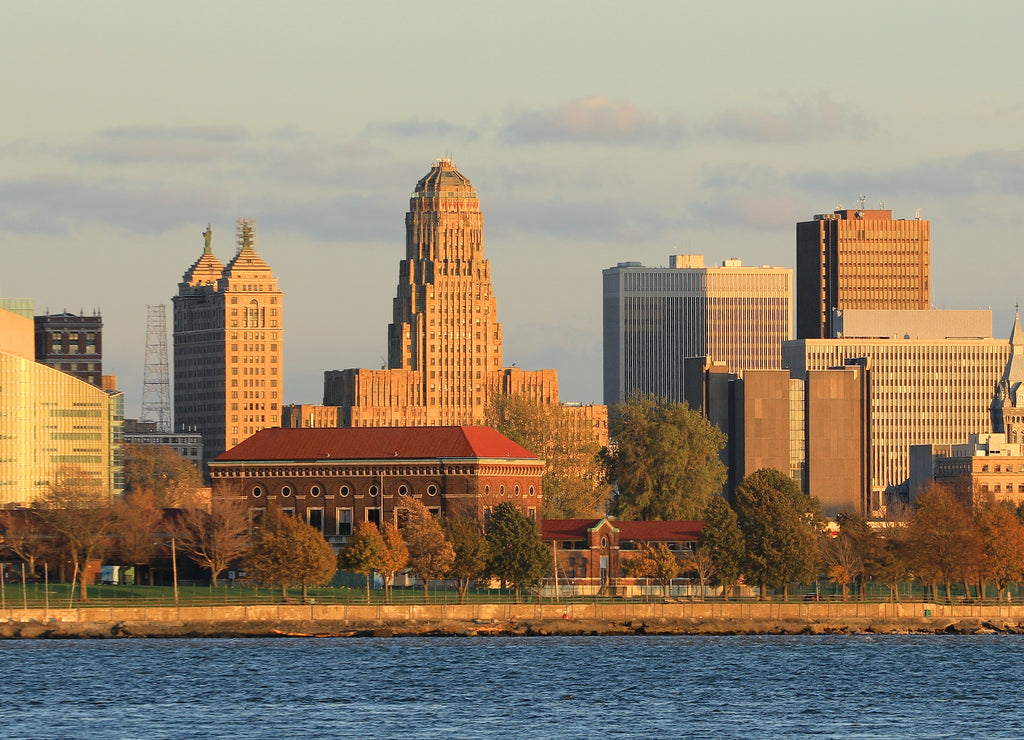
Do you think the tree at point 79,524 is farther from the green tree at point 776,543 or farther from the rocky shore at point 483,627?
the green tree at point 776,543

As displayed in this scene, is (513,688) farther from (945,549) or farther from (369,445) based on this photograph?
(369,445)

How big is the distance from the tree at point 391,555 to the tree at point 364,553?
38 centimetres

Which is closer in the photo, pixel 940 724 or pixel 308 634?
pixel 940 724

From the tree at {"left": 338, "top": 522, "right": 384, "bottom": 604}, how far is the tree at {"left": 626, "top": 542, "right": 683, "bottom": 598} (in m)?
22.4

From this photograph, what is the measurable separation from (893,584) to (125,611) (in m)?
62.1

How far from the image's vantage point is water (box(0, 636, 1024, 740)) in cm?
11219

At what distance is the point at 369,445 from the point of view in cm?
19425

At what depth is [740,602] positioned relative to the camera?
6969 inches

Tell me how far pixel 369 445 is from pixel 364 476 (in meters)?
2.84

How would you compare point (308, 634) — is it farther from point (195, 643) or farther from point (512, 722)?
point (512, 722)

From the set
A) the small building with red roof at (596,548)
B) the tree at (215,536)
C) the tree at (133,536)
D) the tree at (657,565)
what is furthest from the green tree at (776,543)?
the tree at (133,536)

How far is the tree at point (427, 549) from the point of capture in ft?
561

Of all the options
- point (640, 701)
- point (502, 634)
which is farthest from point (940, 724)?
point (502, 634)

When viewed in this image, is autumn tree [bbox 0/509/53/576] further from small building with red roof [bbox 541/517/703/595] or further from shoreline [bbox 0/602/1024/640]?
small building with red roof [bbox 541/517/703/595]
